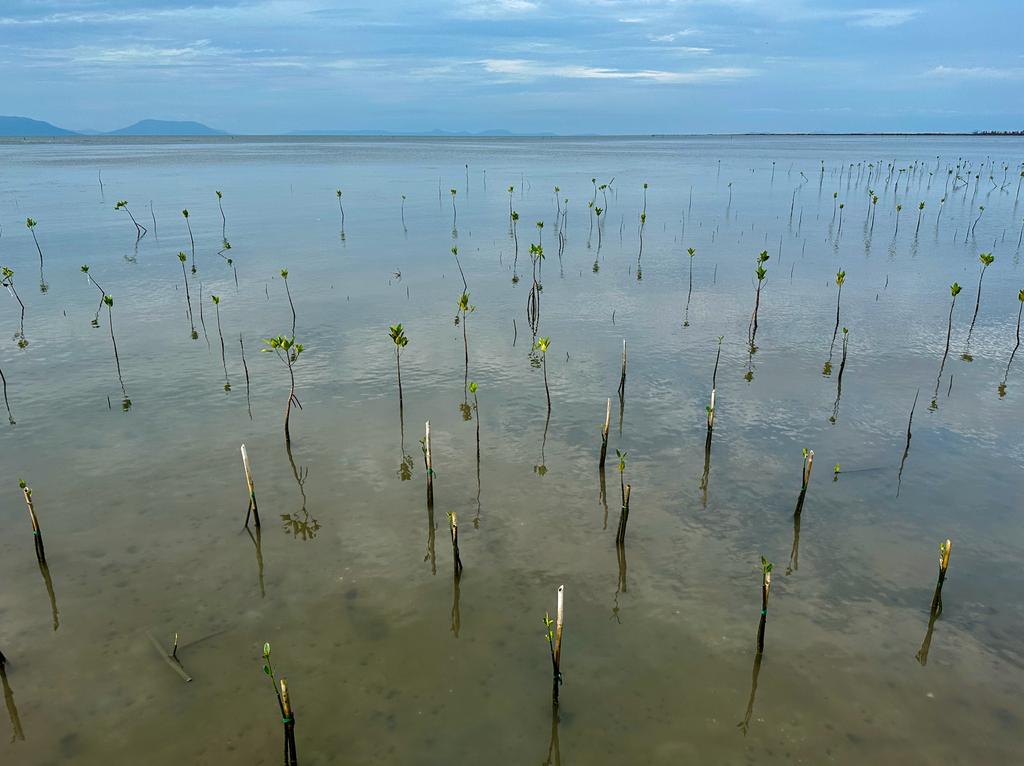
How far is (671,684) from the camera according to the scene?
23.2ft

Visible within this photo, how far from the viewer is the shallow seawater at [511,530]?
21.9ft

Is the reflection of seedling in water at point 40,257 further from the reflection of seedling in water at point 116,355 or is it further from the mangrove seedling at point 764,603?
the mangrove seedling at point 764,603

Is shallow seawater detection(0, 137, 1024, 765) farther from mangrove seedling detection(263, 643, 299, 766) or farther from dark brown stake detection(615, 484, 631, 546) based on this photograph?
mangrove seedling detection(263, 643, 299, 766)

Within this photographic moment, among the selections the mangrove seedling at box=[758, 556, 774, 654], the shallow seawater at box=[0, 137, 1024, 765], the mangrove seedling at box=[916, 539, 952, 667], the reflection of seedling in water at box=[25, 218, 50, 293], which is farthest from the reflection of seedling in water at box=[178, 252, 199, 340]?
the mangrove seedling at box=[916, 539, 952, 667]

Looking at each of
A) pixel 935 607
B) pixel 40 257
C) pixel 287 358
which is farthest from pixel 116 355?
pixel 935 607

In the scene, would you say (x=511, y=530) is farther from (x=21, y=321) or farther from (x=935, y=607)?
(x=21, y=321)

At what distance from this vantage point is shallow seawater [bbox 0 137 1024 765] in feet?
21.9

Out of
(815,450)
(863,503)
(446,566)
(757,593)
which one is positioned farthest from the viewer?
(815,450)

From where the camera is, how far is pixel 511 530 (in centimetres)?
966

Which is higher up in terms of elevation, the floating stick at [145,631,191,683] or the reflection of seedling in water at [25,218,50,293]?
the reflection of seedling in water at [25,218,50,293]

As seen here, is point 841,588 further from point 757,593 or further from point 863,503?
point 863,503

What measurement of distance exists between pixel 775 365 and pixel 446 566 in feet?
32.9

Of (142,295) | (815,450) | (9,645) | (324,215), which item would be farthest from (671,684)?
(324,215)

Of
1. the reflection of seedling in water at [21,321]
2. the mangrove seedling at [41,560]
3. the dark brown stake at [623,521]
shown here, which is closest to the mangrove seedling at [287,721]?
A: the mangrove seedling at [41,560]
